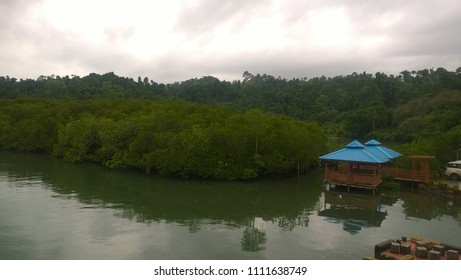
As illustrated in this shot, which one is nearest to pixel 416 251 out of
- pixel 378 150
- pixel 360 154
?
pixel 360 154

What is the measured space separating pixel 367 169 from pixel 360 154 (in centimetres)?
302

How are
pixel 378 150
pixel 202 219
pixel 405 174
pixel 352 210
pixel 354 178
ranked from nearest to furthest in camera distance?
pixel 202 219, pixel 352 210, pixel 354 178, pixel 405 174, pixel 378 150

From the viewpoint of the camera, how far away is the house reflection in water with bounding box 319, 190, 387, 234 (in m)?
16.2

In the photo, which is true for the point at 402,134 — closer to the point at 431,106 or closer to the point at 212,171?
the point at 431,106

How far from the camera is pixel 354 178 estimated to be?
69.2 feet

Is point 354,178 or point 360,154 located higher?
point 360,154

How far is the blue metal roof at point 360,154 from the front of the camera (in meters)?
20.7

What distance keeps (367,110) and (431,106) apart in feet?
26.9

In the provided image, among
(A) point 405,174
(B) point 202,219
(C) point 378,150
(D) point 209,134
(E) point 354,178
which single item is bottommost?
(B) point 202,219

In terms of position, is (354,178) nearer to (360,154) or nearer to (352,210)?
(360,154)

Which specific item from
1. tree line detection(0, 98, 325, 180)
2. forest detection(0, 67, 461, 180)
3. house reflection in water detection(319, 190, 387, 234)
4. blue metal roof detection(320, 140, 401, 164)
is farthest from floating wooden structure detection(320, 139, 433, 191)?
tree line detection(0, 98, 325, 180)

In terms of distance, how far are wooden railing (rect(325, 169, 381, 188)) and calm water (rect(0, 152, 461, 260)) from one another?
2.35ft

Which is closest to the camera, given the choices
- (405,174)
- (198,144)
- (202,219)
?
(202,219)

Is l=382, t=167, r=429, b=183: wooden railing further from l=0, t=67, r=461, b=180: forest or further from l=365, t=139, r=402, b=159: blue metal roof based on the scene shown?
l=0, t=67, r=461, b=180: forest
